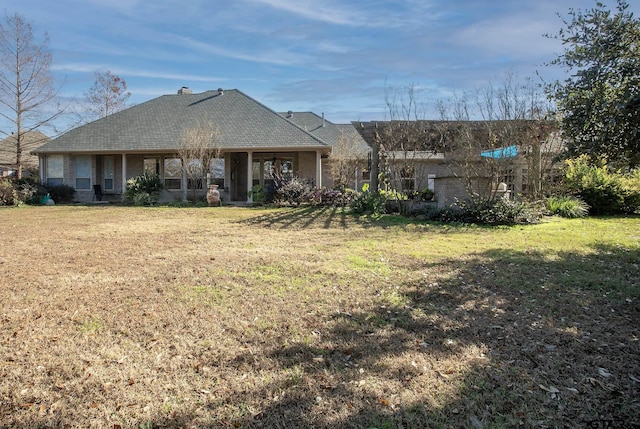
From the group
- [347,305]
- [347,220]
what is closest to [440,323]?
[347,305]

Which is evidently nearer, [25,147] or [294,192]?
[294,192]

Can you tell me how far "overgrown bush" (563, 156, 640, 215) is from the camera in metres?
14.6

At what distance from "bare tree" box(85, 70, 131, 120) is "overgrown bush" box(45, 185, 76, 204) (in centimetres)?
1799

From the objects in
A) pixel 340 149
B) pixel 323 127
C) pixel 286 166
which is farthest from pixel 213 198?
pixel 323 127

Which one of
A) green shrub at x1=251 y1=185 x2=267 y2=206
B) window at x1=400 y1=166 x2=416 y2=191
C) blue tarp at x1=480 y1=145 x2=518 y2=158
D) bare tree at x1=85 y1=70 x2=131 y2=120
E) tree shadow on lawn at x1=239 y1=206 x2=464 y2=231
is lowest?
tree shadow on lawn at x1=239 y1=206 x2=464 y2=231

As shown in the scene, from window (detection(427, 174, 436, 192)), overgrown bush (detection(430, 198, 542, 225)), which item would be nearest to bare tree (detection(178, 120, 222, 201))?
window (detection(427, 174, 436, 192))

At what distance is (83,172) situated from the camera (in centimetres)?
2058

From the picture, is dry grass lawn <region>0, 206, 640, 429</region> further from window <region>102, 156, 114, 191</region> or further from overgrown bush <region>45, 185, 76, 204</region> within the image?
window <region>102, 156, 114, 191</region>

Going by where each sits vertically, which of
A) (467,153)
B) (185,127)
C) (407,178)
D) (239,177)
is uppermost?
(185,127)

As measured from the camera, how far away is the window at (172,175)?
20.3 metres

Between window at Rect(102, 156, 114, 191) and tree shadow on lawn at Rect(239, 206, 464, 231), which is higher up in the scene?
window at Rect(102, 156, 114, 191)

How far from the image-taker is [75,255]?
7.13 metres

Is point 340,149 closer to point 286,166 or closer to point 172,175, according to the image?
point 286,166

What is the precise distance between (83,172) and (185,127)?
593 cm
